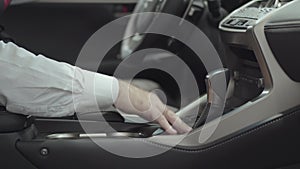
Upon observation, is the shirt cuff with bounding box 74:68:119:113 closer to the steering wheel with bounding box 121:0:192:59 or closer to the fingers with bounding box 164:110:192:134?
the fingers with bounding box 164:110:192:134

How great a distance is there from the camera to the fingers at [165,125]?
0.92m

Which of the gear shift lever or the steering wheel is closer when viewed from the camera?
the gear shift lever

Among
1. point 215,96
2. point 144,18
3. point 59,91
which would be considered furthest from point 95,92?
point 144,18

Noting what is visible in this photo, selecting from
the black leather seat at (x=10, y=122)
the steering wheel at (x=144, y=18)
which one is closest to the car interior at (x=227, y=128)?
the black leather seat at (x=10, y=122)

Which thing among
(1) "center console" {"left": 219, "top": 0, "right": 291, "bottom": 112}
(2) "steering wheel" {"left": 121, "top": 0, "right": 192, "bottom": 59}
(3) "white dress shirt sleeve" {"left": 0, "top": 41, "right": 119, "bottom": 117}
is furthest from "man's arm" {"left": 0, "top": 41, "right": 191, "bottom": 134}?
(2) "steering wheel" {"left": 121, "top": 0, "right": 192, "bottom": 59}

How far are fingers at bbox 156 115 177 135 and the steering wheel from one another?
0.71 metres

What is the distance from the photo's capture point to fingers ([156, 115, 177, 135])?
0.92 meters

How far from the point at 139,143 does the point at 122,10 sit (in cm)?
155

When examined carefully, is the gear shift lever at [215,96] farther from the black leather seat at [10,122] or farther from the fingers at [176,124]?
the black leather seat at [10,122]

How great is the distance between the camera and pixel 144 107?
0.92 metres

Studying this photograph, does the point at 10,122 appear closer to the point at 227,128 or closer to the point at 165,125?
the point at 165,125

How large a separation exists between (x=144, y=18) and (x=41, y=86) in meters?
0.98

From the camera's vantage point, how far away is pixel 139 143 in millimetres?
908

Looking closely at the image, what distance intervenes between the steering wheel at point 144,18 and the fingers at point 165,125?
27.8 inches
